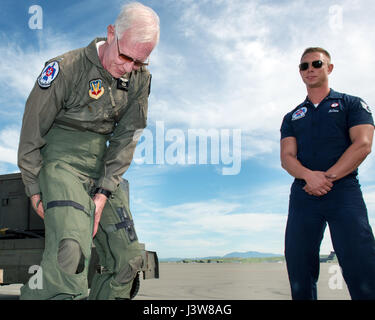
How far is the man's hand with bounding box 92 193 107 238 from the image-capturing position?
2354mm

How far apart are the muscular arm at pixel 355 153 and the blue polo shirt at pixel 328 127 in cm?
7

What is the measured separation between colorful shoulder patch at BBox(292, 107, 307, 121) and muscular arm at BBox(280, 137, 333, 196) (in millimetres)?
165

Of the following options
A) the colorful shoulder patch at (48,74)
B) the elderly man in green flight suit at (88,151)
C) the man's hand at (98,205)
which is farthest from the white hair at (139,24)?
the man's hand at (98,205)

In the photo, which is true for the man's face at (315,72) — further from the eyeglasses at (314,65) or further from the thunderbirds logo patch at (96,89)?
the thunderbirds logo patch at (96,89)

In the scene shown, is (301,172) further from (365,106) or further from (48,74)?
(48,74)

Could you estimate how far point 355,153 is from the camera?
263 cm

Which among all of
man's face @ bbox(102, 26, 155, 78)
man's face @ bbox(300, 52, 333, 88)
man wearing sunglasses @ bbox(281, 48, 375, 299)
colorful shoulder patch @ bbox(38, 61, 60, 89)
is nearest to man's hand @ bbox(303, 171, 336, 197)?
man wearing sunglasses @ bbox(281, 48, 375, 299)

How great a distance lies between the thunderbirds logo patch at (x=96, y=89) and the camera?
7.85ft

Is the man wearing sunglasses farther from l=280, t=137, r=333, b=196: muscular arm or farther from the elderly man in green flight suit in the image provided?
the elderly man in green flight suit

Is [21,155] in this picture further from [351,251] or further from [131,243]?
[351,251]

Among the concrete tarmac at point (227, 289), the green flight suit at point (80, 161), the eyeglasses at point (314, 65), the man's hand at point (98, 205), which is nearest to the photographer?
the green flight suit at point (80, 161)

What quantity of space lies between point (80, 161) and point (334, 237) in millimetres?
1710

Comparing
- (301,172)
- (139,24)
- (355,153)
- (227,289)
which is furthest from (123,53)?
(227,289)
